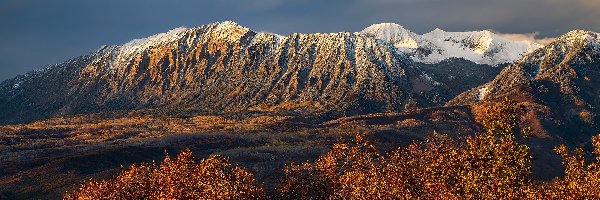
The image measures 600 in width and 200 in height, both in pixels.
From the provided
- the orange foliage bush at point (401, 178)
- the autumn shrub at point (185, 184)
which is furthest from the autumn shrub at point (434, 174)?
the autumn shrub at point (185, 184)

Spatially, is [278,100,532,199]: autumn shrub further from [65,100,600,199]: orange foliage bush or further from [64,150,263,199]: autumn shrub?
[64,150,263,199]: autumn shrub

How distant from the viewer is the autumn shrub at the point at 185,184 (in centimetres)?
6362

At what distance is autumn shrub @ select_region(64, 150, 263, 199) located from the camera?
209 ft

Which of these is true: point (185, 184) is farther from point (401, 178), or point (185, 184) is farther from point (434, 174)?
point (434, 174)

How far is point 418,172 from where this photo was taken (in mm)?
74875

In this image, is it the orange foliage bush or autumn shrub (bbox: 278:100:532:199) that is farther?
autumn shrub (bbox: 278:100:532:199)

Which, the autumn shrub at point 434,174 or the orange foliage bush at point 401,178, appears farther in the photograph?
the autumn shrub at point 434,174

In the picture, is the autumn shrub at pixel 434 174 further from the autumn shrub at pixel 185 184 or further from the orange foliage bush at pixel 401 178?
the autumn shrub at pixel 185 184

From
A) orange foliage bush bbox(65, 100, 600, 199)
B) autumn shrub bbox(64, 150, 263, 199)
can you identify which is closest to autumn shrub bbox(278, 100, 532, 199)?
orange foliage bush bbox(65, 100, 600, 199)

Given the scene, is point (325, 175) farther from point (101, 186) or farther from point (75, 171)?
point (75, 171)

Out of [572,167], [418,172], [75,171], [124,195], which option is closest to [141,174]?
[124,195]

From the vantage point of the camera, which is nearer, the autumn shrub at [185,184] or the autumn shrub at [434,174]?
the autumn shrub at [185,184]

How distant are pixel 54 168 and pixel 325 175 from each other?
12125 cm

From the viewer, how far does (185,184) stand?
69562 millimetres
